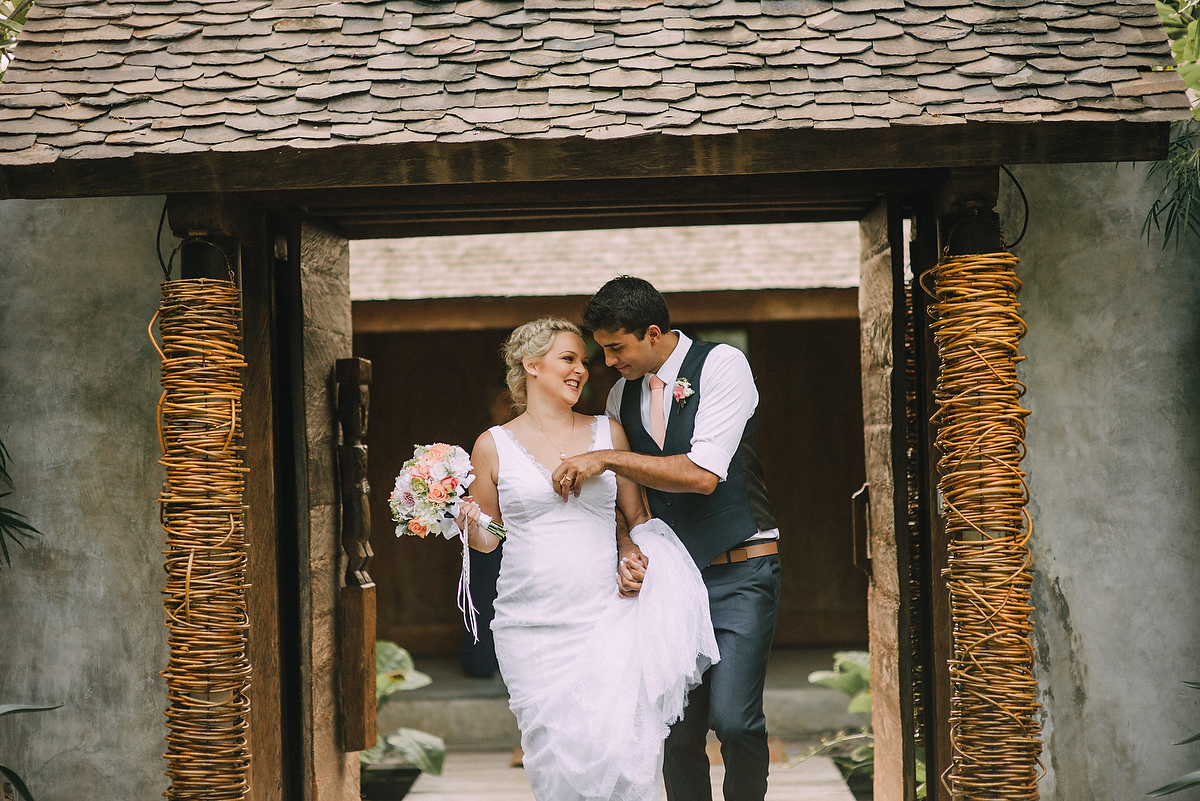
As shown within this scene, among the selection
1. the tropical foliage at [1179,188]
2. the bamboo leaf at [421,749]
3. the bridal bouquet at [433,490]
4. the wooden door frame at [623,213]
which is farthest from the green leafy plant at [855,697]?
the bridal bouquet at [433,490]

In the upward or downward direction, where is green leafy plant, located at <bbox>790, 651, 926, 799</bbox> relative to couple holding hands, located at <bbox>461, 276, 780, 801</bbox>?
downward

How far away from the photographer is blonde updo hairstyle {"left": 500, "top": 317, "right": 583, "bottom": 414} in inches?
141

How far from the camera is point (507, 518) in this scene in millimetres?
3525

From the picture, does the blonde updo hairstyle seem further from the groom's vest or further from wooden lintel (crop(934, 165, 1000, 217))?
wooden lintel (crop(934, 165, 1000, 217))

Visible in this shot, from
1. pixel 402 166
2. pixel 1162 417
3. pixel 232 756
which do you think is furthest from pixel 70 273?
pixel 1162 417

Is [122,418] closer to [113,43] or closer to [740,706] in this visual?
[113,43]

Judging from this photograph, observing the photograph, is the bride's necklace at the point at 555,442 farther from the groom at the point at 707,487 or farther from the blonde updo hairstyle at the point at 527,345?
the groom at the point at 707,487

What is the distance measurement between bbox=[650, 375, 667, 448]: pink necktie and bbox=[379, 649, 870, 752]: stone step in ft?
13.8

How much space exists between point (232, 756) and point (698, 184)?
8.37ft

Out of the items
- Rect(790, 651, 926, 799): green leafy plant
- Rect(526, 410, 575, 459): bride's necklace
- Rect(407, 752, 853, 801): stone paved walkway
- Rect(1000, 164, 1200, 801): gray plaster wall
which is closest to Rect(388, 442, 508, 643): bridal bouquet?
Rect(526, 410, 575, 459): bride's necklace

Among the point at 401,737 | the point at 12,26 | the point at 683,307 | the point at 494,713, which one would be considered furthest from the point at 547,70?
the point at 494,713

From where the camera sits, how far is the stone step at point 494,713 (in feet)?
23.5

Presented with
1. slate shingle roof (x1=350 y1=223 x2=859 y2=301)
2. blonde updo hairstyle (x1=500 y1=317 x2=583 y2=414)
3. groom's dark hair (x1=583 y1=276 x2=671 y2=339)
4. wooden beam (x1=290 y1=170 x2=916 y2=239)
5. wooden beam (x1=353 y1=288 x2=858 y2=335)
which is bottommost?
blonde updo hairstyle (x1=500 y1=317 x2=583 y2=414)

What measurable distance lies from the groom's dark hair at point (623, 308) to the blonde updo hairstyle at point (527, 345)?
0.11 m
